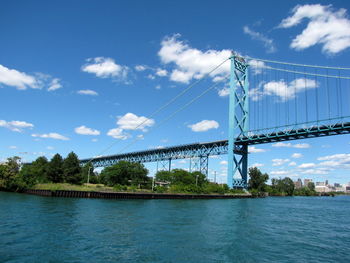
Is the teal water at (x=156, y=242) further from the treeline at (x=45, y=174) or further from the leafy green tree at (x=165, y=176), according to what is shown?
the leafy green tree at (x=165, y=176)

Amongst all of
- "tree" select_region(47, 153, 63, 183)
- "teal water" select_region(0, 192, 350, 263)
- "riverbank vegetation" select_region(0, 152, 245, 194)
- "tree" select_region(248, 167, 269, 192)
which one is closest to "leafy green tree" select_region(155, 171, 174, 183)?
"riverbank vegetation" select_region(0, 152, 245, 194)

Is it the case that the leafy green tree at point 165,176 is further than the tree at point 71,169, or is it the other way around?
the leafy green tree at point 165,176

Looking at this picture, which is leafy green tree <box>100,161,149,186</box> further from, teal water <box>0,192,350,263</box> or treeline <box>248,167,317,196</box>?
teal water <box>0,192,350,263</box>

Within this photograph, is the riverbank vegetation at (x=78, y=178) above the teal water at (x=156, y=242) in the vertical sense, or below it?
above

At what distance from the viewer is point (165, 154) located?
10300cm

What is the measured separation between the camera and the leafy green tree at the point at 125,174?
80500 millimetres

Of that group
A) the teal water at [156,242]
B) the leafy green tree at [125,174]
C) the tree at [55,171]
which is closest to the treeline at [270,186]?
the leafy green tree at [125,174]

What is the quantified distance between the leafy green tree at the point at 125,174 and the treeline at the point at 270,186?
3301 cm

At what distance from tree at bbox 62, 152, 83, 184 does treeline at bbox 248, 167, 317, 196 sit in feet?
159

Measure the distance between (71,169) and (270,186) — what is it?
97.8 metres

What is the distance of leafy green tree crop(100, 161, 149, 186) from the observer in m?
80.5

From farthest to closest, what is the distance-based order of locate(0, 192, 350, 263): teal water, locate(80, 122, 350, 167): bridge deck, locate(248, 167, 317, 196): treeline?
locate(248, 167, 317, 196): treeline, locate(80, 122, 350, 167): bridge deck, locate(0, 192, 350, 263): teal water

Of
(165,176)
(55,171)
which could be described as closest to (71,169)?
(55,171)

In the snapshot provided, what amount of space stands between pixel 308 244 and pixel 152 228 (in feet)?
34.4
